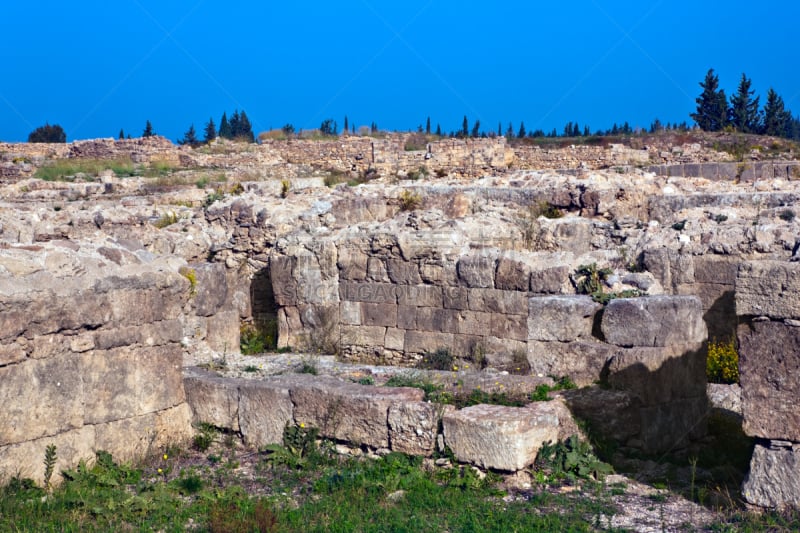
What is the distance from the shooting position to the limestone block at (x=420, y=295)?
1046 centimetres

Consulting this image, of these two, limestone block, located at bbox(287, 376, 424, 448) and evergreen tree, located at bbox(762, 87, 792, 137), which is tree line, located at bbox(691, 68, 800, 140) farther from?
limestone block, located at bbox(287, 376, 424, 448)

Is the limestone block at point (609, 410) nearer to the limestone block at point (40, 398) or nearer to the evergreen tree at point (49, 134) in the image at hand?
the limestone block at point (40, 398)

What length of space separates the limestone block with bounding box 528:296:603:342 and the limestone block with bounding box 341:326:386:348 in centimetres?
358

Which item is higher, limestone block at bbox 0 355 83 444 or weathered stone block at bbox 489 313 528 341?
weathered stone block at bbox 489 313 528 341

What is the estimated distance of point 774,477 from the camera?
15.7 ft

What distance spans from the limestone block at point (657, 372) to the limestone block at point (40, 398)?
394cm

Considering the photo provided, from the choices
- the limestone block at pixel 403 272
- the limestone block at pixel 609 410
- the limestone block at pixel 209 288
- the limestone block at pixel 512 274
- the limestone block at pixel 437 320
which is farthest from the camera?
the limestone block at pixel 403 272

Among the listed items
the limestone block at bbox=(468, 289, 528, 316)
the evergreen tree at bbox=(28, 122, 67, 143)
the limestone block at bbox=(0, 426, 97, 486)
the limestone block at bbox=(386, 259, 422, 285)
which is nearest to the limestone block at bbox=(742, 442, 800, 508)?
the limestone block at bbox=(0, 426, 97, 486)

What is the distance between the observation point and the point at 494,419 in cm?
570

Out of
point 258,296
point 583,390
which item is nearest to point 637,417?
point 583,390

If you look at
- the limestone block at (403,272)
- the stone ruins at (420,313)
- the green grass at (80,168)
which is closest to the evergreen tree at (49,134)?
the green grass at (80,168)

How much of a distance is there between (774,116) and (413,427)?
37839 millimetres

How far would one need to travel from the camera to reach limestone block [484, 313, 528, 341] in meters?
9.75

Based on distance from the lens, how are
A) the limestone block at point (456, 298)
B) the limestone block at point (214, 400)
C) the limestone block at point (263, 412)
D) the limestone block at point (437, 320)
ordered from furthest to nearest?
the limestone block at point (437, 320)
the limestone block at point (456, 298)
the limestone block at point (214, 400)
the limestone block at point (263, 412)
